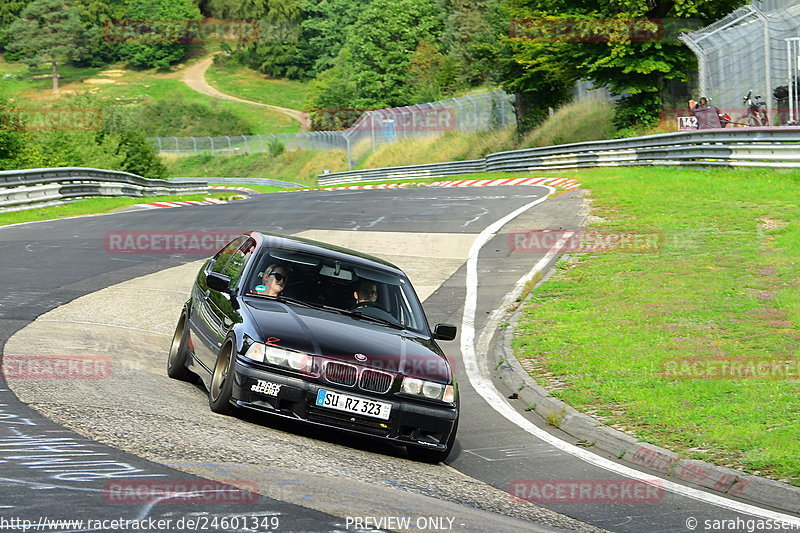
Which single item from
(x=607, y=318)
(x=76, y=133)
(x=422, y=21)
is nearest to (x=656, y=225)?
(x=607, y=318)

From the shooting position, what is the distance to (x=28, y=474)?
5312 millimetres

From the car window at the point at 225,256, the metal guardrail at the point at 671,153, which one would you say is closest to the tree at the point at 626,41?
the metal guardrail at the point at 671,153

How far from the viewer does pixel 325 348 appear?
7.62m

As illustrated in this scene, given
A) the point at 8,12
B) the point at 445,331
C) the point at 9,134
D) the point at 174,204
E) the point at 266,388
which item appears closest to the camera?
the point at 266,388

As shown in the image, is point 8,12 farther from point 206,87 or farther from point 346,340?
point 346,340

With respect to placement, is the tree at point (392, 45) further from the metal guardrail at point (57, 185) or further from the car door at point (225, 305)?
the car door at point (225, 305)

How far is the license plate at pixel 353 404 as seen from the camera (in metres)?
7.46

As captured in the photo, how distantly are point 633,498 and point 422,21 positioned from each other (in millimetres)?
94291

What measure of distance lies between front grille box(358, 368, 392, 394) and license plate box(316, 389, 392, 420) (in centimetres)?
10

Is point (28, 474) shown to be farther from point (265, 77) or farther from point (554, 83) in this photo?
point (265, 77)

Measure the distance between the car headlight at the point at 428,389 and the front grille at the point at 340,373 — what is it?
40 centimetres

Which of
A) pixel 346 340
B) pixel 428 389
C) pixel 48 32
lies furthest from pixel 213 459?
pixel 48 32

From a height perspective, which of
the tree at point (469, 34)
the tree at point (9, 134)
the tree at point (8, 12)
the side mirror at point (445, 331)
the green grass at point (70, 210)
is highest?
the tree at point (8, 12)

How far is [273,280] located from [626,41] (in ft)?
112
